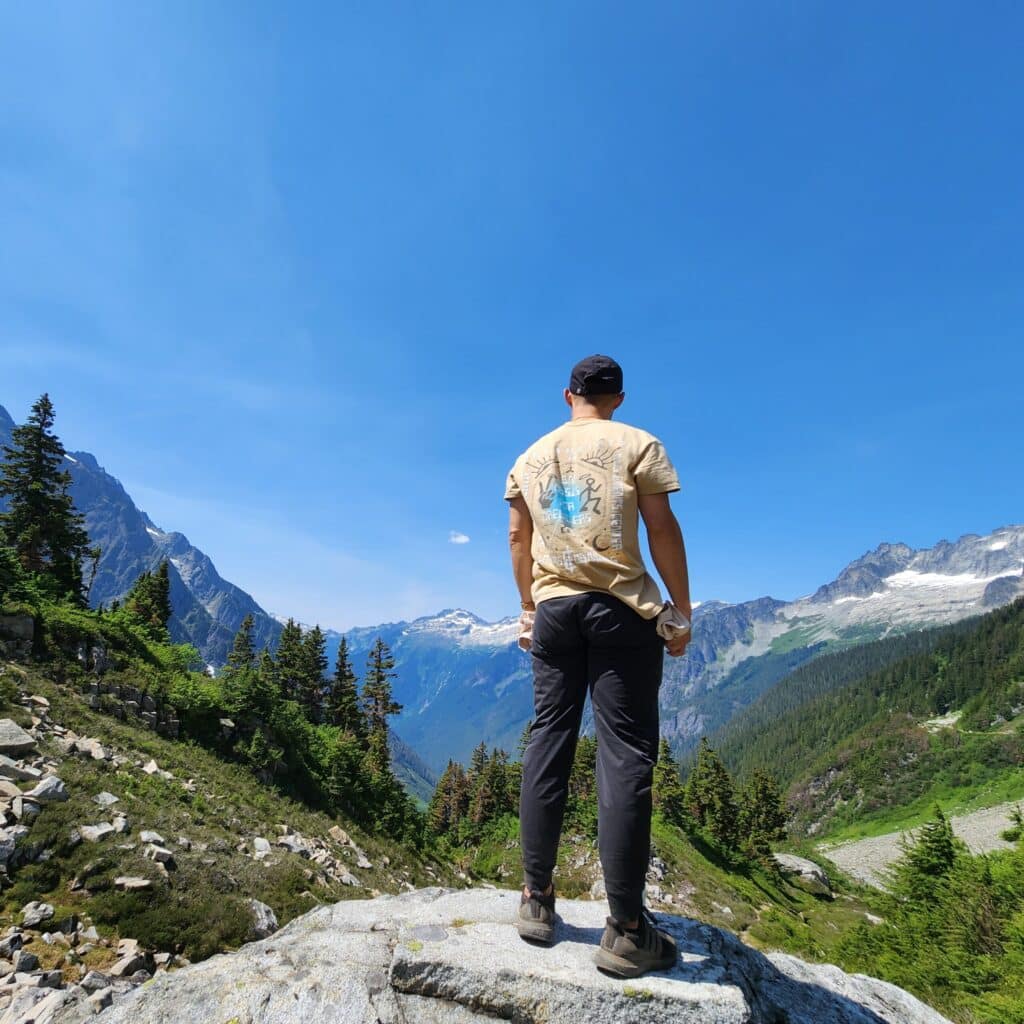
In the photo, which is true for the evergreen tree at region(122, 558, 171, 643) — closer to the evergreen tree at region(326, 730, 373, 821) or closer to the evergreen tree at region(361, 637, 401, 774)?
the evergreen tree at region(361, 637, 401, 774)

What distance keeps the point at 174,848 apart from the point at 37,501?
33077 millimetres

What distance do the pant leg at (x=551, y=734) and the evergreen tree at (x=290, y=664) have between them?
4391cm

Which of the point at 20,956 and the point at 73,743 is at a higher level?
the point at 73,743

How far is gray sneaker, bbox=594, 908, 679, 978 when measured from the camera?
139 inches

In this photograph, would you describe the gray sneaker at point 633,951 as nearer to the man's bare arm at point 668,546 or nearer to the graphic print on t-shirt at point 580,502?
the man's bare arm at point 668,546

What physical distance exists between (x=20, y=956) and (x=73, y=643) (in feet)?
45.0

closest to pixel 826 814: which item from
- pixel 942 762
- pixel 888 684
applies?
pixel 942 762

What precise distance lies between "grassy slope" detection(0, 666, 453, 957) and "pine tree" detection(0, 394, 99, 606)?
72.4ft

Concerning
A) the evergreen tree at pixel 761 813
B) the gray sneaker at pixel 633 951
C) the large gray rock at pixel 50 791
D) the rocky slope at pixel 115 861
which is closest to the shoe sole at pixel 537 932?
the gray sneaker at pixel 633 951

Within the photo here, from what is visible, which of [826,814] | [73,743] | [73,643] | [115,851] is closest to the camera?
[115,851]

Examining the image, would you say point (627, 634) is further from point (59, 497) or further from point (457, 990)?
point (59, 497)

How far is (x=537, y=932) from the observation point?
3.91m

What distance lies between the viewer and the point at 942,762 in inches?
4776

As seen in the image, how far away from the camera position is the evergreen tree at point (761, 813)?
180 ft
